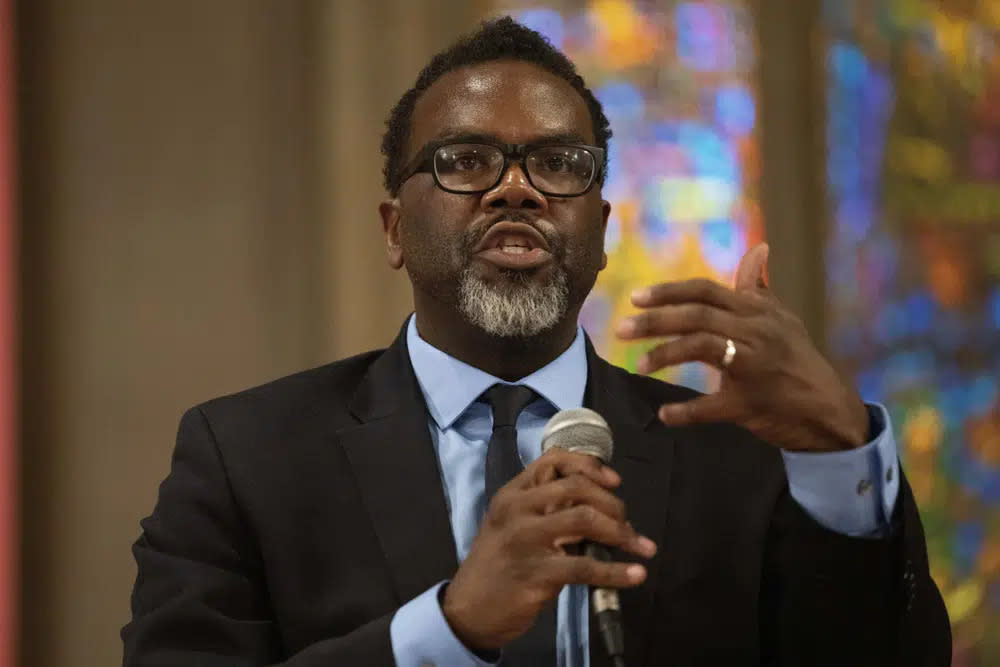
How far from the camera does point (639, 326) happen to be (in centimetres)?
121

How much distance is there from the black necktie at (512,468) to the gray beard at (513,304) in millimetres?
93

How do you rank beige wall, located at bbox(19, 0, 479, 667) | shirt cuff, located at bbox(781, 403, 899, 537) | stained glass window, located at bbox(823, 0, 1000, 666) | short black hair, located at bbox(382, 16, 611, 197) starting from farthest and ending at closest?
stained glass window, located at bbox(823, 0, 1000, 666)
beige wall, located at bbox(19, 0, 479, 667)
short black hair, located at bbox(382, 16, 611, 197)
shirt cuff, located at bbox(781, 403, 899, 537)

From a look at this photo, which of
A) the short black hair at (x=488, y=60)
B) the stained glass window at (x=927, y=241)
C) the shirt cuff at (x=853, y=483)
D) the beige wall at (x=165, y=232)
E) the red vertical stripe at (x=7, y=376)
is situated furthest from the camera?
the stained glass window at (x=927, y=241)

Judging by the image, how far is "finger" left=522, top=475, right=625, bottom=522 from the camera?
1.24 m

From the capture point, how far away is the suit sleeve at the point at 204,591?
1473mm

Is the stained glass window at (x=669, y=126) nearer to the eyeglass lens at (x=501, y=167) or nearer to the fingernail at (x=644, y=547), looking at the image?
the eyeglass lens at (x=501, y=167)

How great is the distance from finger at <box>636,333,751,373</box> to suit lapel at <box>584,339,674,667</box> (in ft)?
1.57

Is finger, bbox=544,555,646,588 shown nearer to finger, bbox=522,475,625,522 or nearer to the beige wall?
finger, bbox=522,475,625,522

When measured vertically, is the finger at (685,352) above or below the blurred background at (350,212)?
below

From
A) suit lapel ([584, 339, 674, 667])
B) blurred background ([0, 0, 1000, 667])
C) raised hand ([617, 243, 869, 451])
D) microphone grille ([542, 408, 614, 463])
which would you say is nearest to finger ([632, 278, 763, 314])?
raised hand ([617, 243, 869, 451])

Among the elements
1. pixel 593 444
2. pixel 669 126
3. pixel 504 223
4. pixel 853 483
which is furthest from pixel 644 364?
pixel 669 126

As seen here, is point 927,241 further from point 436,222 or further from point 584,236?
point 436,222

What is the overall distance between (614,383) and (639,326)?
72 cm

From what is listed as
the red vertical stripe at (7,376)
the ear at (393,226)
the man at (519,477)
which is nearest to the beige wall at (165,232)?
the red vertical stripe at (7,376)
